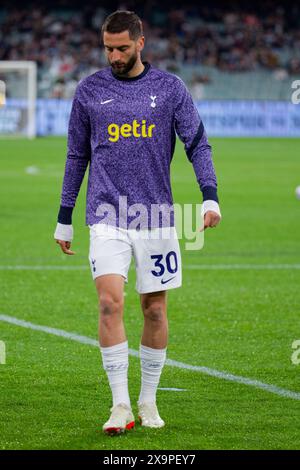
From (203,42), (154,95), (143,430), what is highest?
(203,42)

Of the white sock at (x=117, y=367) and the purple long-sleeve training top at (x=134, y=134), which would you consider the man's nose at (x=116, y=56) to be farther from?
the white sock at (x=117, y=367)

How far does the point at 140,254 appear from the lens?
5.82m

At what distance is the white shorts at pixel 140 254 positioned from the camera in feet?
18.8

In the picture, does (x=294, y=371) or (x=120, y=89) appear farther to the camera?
(x=294, y=371)

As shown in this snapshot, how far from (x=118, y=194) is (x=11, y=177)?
756 inches

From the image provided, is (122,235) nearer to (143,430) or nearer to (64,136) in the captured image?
(143,430)

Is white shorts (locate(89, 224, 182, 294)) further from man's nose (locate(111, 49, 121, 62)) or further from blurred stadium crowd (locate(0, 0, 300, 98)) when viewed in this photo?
blurred stadium crowd (locate(0, 0, 300, 98))

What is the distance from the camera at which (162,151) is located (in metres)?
5.80

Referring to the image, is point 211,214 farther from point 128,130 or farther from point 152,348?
point 152,348

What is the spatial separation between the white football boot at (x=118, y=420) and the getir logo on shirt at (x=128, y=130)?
1348mm

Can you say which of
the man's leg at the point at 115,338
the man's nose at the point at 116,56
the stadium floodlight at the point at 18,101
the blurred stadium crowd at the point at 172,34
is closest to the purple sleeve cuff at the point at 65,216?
the man's leg at the point at 115,338

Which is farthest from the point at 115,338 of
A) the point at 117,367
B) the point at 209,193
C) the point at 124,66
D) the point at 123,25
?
the point at 123,25

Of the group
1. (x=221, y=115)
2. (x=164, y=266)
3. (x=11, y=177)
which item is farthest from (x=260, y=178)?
(x=164, y=266)

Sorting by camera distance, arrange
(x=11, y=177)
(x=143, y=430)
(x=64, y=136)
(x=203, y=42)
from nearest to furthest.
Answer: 1. (x=143, y=430)
2. (x=11, y=177)
3. (x=64, y=136)
4. (x=203, y=42)
